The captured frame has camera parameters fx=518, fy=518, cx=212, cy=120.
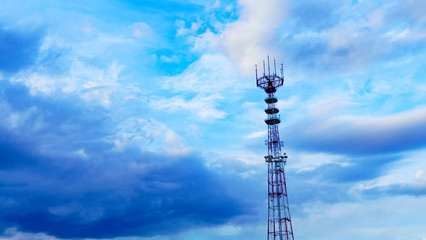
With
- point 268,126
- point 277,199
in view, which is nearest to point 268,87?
point 268,126

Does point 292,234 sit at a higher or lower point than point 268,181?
lower

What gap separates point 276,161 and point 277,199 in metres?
12.0

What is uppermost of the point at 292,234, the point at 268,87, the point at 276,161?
the point at 268,87

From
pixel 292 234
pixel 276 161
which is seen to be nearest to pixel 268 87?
pixel 276 161

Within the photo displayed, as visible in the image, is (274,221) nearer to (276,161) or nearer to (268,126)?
(276,161)

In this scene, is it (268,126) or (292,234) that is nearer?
(292,234)

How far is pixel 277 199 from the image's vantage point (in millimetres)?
161250

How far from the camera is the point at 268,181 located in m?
164

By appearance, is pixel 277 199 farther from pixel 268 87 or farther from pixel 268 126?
pixel 268 87

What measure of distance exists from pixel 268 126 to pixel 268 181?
58.9ft

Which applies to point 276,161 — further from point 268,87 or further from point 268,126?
point 268,87

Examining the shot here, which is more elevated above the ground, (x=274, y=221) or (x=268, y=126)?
(x=268, y=126)

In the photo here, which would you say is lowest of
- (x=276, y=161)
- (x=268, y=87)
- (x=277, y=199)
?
(x=277, y=199)

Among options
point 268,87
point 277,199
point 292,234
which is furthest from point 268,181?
point 268,87
